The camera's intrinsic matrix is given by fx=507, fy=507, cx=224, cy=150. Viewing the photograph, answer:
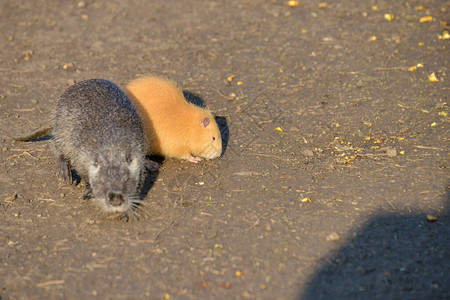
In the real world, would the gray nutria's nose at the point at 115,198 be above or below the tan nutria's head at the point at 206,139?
above

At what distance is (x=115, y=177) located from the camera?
4.63m

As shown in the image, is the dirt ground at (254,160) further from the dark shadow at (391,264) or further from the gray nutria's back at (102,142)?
the gray nutria's back at (102,142)

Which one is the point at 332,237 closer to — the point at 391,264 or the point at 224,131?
the point at 391,264

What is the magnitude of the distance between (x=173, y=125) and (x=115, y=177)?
4.29ft

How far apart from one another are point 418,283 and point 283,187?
1.73m

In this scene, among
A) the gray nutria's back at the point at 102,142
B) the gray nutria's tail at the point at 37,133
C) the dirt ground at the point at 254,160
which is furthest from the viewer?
the gray nutria's tail at the point at 37,133

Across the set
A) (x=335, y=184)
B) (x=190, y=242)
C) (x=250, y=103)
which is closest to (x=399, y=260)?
(x=335, y=184)

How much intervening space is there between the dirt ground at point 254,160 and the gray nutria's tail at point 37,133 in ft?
0.44

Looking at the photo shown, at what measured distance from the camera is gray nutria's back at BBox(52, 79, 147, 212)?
15.3ft

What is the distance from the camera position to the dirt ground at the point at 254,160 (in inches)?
163

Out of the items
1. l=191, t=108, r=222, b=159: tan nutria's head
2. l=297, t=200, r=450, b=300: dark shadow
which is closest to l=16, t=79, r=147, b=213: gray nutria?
l=191, t=108, r=222, b=159: tan nutria's head

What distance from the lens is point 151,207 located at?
198 inches

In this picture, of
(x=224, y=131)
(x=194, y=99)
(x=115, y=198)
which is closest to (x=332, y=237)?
(x=115, y=198)

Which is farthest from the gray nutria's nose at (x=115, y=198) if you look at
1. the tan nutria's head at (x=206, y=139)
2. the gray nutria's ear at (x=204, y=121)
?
the gray nutria's ear at (x=204, y=121)
